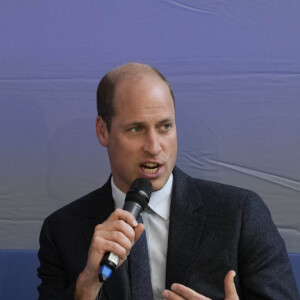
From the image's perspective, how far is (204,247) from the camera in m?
1.41

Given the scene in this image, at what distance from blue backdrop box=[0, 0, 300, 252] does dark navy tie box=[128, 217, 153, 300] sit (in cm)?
50

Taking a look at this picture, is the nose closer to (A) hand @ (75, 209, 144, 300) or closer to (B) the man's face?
(B) the man's face

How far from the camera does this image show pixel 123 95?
1411 millimetres

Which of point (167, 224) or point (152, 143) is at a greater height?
point (152, 143)

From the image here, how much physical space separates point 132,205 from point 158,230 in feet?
1.35

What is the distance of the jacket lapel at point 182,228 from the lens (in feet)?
4.54

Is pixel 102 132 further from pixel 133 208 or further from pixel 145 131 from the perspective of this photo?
pixel 133 208

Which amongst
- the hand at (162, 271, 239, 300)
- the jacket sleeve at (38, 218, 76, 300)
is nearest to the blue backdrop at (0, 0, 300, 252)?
the jacket sleeve at (38, 218, 76, 300)

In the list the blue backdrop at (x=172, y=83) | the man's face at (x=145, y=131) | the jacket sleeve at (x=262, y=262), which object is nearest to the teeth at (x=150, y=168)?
the man's face at (x=145, y=131)

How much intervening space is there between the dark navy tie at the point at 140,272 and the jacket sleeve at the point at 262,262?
0.75 ft

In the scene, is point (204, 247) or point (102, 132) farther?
point (102, 132)

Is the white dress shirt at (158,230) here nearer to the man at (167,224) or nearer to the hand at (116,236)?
the man at (167,224)

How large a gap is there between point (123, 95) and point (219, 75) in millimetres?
499

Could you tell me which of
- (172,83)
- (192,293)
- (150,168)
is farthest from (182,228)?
(172,83)
